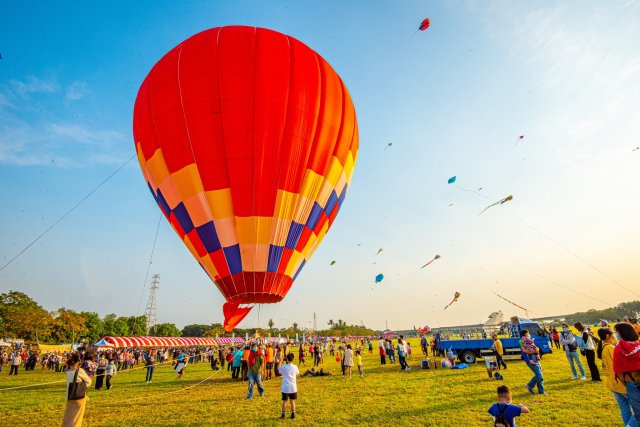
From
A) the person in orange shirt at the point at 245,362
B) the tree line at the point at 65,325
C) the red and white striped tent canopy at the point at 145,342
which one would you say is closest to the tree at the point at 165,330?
the tree line at the point at 65,325

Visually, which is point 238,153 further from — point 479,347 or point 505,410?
point 479,347

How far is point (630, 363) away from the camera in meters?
5.04

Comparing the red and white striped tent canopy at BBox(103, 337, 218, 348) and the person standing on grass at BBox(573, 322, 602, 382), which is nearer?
the person standing on grass at BBox(573, 322, 602, 382)

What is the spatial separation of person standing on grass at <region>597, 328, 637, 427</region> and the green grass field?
4.00 ft

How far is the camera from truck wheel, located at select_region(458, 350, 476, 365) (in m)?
17.5

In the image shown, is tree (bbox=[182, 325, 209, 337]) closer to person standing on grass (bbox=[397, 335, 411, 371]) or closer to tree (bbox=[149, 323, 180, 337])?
tree (bbox=[149, 323, 180, 337])

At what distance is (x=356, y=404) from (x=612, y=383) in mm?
5846

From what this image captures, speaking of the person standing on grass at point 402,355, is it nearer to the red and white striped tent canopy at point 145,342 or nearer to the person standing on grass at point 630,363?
the person standing on grass at point 630,363

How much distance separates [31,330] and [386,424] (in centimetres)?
6542

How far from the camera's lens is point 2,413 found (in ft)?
33.2

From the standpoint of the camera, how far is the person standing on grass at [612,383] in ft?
17.9

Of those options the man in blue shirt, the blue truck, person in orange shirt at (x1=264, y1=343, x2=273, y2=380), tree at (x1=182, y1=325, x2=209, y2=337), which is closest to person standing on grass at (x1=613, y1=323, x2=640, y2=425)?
the man in blue shirt

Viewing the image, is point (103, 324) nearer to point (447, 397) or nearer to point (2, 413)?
point (2, 413)

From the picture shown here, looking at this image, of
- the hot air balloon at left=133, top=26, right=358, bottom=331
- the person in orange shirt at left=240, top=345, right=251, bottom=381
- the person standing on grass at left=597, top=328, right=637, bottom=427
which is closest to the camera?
the person standing on grass at left=597, top=328, right=637, bottom=427
